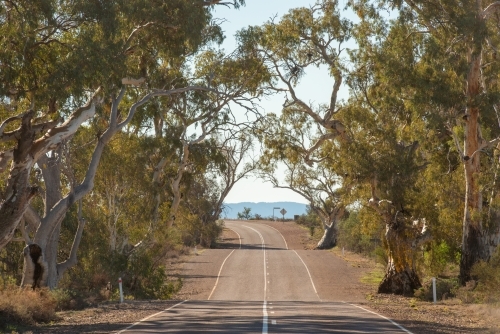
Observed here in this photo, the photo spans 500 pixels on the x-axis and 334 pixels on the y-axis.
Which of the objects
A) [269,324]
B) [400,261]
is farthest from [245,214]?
[269,324]

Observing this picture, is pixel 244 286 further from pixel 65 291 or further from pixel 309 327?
pixel 309 327

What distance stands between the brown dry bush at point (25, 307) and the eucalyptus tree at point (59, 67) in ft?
4.86

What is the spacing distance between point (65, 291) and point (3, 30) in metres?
8.91

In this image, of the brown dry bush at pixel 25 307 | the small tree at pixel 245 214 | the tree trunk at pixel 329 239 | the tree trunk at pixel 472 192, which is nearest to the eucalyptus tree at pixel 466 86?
the tree trunk at pixel 472 192

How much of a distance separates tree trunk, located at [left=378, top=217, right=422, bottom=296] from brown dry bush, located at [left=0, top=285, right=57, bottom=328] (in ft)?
58.9

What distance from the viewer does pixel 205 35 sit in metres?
27.7

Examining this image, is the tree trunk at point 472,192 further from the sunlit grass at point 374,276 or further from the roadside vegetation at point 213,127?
the sunlit grass at point 374,276

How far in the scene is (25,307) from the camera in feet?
66.2

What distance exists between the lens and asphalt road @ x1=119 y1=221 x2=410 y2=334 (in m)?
18.2

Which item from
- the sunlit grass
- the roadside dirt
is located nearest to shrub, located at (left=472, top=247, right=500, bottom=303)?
the roadside dirt

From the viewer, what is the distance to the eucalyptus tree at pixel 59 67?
20.4 meters

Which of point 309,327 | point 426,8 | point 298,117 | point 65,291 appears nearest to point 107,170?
point 298,117

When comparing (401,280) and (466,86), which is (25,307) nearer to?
(466,86)

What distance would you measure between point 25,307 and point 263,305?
9992 millimetres
